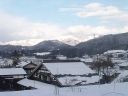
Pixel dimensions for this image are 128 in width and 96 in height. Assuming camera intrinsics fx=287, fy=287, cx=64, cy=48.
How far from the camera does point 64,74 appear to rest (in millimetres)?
23766

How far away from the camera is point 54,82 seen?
2303 cm

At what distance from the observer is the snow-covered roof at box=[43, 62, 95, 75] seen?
952 inches

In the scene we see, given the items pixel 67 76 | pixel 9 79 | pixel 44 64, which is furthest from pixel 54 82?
pixel 9 79

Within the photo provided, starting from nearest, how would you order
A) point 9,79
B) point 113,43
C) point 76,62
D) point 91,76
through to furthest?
point 91,76, point 76,62, point 9,79, point 113,43

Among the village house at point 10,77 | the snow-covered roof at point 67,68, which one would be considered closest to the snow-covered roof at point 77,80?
the snow-covered roof at point 67,68

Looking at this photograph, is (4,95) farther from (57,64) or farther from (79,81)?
(57,64)

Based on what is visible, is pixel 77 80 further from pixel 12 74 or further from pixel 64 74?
pixel 12 74

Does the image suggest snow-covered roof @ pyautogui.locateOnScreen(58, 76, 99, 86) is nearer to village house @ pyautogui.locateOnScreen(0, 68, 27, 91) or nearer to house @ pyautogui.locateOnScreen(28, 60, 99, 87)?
house @ pyautogui.locateOnScreen(28, 60, 99, 87)

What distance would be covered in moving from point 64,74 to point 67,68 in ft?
4.59

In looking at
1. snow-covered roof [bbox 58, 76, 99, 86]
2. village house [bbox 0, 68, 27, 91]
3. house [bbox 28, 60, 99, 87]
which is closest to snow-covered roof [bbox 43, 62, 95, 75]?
house [bbox 28, 60, 99, 87]

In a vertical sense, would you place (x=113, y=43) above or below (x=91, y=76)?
above

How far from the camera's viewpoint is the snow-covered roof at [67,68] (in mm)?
24192

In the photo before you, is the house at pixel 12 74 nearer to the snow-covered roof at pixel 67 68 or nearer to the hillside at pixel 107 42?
the snow-covered roof at pixel 67 68

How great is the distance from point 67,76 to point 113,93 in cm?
1198
